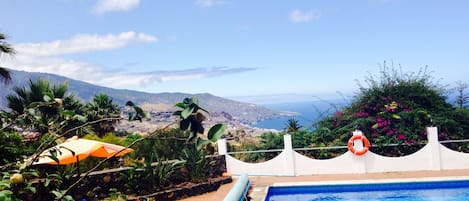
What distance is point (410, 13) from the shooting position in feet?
68.1

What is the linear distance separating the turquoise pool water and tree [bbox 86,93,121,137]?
8296mm

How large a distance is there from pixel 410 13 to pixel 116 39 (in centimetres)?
3372

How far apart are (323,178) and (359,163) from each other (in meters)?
1.19

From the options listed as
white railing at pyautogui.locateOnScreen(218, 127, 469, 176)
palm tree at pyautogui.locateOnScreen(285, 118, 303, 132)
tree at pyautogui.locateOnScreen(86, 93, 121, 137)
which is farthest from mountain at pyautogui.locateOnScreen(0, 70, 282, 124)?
white railing at pyautogui.locateOnScreen(218, 127, 469, 176)

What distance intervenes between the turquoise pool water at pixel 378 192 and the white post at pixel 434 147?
1.34m

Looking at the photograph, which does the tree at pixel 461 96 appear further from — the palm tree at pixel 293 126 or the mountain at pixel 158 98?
the mountain at pixel 158 98

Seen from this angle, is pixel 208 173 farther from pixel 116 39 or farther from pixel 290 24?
pixel 116 39

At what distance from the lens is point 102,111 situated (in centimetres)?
1691

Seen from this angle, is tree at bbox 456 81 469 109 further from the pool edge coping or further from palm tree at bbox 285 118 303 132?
the pool edge coping

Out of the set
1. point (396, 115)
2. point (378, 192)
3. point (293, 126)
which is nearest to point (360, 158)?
point (378, 192)

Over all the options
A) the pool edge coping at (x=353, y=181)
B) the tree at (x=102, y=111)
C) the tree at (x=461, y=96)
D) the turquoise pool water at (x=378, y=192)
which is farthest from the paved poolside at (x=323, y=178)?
the tree at (x=461, y=96)

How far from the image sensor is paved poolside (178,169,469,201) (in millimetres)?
9992

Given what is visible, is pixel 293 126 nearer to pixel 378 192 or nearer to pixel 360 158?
pixel 360 158

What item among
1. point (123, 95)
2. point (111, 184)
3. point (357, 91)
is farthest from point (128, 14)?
point (123, 95)
